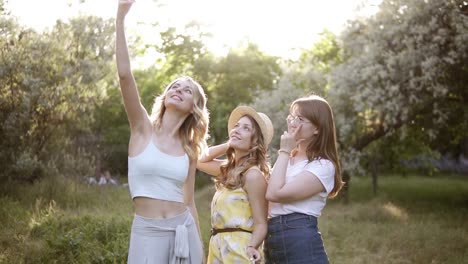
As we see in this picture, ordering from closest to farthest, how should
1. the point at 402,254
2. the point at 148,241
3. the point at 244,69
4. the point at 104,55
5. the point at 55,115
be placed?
the point at 148,241
the point at 402,254
the point at 55,115
the point at 104,55
the point at 244,69

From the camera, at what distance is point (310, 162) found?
12.2 ft

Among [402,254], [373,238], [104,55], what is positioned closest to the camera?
[402,254]

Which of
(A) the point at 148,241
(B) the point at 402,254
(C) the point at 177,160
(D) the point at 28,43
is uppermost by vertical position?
(D) the point at 28,43

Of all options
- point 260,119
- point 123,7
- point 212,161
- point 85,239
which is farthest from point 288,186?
point 85,239

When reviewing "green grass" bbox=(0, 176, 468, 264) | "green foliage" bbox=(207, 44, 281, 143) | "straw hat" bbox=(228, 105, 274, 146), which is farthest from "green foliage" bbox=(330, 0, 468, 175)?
"green foliage" bbox=(207, 44, 281, 143)

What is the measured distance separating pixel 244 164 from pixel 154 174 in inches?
25.3

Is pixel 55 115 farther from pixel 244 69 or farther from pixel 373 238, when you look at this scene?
pixel 244 69

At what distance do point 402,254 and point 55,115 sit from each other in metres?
9.28

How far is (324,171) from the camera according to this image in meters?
3.68

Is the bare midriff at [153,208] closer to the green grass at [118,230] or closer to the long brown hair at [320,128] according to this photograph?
the long brown hair at [320,128]

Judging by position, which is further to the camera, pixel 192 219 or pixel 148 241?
pixel 192 219

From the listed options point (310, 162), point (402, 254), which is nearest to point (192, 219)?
point (310, 162)

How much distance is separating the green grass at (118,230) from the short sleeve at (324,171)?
3.18m

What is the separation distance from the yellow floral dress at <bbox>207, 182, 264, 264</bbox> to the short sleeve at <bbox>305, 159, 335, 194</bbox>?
47cm
